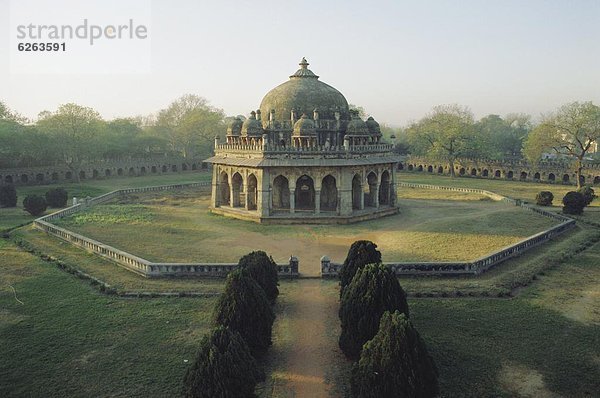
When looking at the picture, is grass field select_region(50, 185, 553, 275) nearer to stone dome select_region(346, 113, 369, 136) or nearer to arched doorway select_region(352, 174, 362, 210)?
arched doorway select_region(352, 174, 362, 210)

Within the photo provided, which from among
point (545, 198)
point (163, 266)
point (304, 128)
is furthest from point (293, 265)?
point (545, 198)

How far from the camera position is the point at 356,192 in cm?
3900

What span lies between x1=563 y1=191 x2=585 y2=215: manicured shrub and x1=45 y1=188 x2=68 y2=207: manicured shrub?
44331 millimetres

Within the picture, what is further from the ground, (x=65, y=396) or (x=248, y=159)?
(x=248, y=159)

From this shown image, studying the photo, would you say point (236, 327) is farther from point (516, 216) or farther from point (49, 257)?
point (516, 216)

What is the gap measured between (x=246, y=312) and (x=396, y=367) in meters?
5.26

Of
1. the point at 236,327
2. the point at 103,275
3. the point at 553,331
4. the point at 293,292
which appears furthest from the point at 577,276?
the point at 103,275

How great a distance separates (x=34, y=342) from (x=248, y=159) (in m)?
24.1

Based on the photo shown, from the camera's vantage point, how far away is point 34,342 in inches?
623

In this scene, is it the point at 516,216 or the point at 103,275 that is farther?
the point at 516,216

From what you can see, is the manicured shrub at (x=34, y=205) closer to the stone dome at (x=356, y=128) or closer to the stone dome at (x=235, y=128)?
the stone dome at (x=235, y=128)

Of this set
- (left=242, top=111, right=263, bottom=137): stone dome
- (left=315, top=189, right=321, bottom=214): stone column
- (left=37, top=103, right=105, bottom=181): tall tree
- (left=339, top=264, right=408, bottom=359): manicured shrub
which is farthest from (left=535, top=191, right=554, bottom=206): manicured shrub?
(left=37, top=103, right=105, bottom=181): tall tree

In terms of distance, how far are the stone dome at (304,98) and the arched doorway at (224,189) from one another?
22.9ft

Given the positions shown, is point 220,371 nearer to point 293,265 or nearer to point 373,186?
point 293,265
